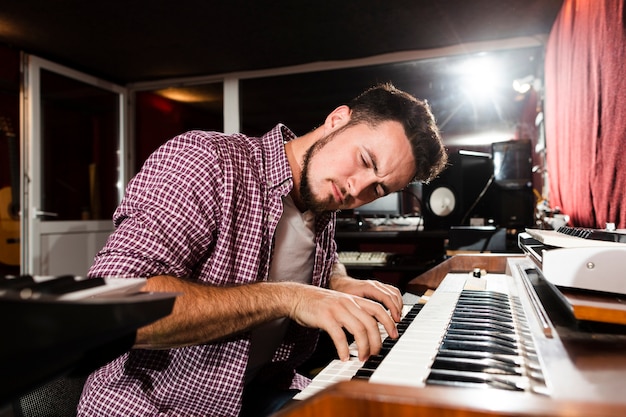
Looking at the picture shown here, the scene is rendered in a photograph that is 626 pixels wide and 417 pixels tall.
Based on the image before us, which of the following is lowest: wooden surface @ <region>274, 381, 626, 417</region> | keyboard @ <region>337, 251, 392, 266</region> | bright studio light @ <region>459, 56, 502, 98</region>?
keyboard @ <region>337, 251, 392, 266</region>

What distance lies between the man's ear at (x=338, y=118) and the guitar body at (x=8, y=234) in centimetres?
422

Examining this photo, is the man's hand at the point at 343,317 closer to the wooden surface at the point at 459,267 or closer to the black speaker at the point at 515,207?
the wooden surface at the point at 459,267

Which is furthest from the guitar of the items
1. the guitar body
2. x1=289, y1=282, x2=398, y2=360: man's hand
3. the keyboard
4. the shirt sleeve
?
x1=289, y1=282, x2=398, y2=360: man's hand

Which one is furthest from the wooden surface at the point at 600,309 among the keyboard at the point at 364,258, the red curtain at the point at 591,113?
the keyboard at the point at 364,258

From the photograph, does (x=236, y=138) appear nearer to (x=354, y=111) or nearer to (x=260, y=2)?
(x=354, y=111)

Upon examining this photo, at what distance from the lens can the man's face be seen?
4.53 feet

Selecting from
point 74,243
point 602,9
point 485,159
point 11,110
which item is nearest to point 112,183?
point 74,243

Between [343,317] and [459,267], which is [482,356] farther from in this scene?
[459,267]

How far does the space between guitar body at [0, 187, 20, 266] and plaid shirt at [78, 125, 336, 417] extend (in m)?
4.02

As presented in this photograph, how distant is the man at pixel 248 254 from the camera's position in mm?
961

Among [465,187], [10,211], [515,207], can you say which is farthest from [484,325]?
[10,211]

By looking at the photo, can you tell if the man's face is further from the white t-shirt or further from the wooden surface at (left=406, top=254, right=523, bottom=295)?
the wooden surface at (left=406, top=254, right=523, bottom=295)

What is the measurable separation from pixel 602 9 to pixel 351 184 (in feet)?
5.36

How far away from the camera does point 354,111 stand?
146cm
